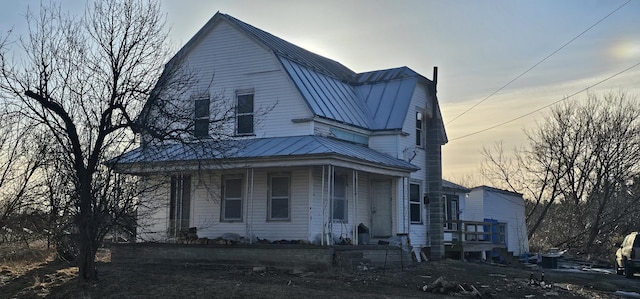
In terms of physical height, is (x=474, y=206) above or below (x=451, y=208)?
above

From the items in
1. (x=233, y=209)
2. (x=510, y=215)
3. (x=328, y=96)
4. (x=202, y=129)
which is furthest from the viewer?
(x=510, y=215)

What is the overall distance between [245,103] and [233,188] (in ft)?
9.92

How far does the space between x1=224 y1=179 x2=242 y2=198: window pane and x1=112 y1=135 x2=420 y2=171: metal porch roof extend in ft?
4.41

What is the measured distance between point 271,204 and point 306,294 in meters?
7.47

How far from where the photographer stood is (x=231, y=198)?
21344 millimetres

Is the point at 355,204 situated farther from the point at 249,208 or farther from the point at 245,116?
the point at 245,116

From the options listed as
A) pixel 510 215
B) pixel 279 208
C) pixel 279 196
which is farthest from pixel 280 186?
pixel 510 215

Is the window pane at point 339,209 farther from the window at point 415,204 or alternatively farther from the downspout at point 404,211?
the window at point 415,204

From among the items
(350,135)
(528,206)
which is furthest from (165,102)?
(528,206)

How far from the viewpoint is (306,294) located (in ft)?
44.3

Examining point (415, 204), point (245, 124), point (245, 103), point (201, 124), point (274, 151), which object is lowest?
point (415, 204)

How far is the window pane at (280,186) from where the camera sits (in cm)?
2067

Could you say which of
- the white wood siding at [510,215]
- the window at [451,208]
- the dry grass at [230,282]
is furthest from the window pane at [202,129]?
the white wood siding at [510,215]

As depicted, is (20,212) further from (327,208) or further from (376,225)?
(376,225)
